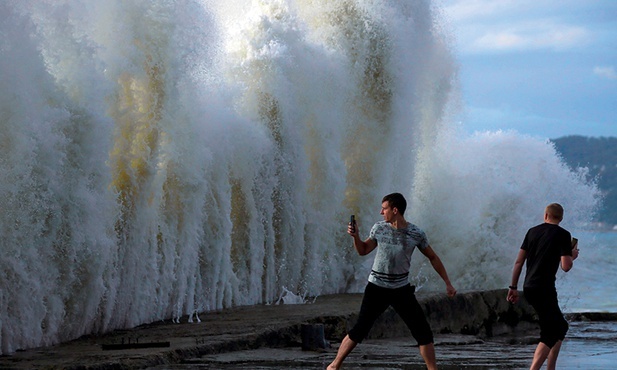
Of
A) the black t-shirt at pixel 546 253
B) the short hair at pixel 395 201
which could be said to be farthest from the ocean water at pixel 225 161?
the black t-shirt at pixel 546 253

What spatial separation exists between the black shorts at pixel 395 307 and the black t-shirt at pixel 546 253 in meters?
0.83

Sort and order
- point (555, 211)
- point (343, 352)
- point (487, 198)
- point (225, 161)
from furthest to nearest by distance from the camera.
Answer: point (487, 198), point (225, 161), point (555, 211), point (343, 352)

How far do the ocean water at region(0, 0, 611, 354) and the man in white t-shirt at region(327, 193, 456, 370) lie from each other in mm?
3037

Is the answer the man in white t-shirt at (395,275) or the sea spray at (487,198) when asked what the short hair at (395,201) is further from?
the sea spray at (487,198)

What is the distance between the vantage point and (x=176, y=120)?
14.5 meters

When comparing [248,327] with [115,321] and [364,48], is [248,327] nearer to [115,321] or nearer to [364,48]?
[115,321]

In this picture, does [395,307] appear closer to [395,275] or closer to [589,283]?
[395,275]

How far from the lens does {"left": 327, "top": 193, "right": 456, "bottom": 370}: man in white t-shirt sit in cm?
884

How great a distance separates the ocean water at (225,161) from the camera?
35.2 ft

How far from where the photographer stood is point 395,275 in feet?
29.1

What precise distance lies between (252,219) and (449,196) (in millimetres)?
9437

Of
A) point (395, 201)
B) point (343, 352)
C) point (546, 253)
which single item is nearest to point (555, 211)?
point (546, 253)

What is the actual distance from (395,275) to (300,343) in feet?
10.8

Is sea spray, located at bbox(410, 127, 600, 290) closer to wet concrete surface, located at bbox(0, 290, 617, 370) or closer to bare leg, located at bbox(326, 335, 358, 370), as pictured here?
wet concrete surface, located at bbox(0, 290, 617, 370)
